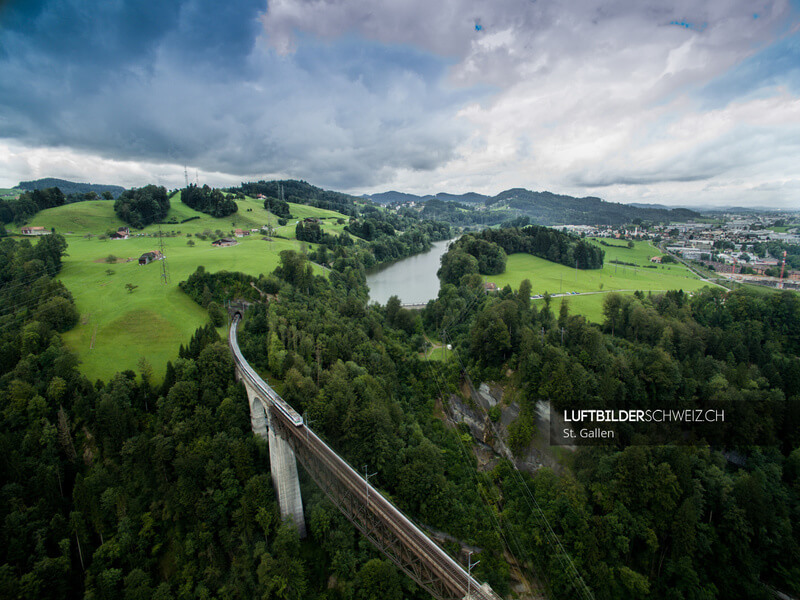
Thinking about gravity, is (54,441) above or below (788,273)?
below

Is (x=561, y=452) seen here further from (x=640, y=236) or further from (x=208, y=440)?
(x=640, y=236)

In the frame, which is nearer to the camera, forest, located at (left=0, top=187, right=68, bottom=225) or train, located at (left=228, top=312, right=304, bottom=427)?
train, located at (left=228, top=312, right=304, bottom=427)

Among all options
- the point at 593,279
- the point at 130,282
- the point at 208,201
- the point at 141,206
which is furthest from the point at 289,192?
the point at 593,279

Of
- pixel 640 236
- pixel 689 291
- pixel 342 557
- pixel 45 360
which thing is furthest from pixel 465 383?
pixel 640 236

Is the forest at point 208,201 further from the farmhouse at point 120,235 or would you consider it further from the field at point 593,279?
the field at point 593,279

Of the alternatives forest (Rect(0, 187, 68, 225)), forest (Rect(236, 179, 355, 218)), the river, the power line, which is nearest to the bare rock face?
→ the power line

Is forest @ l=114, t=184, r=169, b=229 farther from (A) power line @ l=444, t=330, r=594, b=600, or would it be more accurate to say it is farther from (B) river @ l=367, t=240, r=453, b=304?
(A) power line @ l=444, t=330, r=594, b=600
